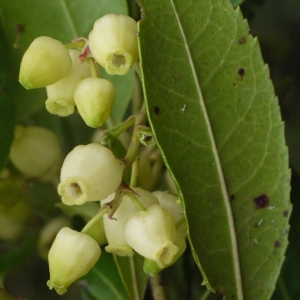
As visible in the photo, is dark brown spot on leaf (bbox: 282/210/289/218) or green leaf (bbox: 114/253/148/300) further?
green leaf (bbox: 114/253/148/300)

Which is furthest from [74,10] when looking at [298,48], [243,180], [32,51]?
[298,48]

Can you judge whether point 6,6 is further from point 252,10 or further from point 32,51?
point 252,10

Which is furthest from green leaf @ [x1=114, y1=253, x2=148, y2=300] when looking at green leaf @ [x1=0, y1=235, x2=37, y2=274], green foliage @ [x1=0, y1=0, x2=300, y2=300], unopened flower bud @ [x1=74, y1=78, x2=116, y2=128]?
unopened flower bud @ [x1=74, y1=78, x2=116, y2=128]

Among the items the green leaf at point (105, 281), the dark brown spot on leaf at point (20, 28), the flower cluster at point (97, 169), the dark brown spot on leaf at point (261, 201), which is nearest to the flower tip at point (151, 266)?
the flower cluster at point (97, 169)

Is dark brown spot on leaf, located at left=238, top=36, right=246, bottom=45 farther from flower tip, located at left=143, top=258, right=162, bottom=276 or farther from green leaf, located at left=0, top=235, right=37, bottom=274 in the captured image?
green leaf, located at left=0, top=235, right=37, bottom=274

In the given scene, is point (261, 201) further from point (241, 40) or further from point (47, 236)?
point (47, 236)

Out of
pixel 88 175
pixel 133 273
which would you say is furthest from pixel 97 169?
pixel 133 273
